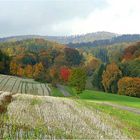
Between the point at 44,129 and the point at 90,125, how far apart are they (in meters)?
5.33

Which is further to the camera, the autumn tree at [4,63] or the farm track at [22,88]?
the autumn tree at [4,63]

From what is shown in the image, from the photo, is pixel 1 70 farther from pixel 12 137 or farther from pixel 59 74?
pixel 12 137

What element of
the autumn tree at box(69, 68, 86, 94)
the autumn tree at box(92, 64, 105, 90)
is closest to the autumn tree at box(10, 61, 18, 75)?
the autumn tree at box(92, 64, 105, 90)

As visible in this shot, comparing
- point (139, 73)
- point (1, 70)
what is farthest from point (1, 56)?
point (139, 73)

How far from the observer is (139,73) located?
14075 cm

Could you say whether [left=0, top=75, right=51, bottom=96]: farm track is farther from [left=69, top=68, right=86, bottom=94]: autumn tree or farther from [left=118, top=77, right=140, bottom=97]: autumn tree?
[left=118, top=77, right=140, bottom=97]: autumn tree

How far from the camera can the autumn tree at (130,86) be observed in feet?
423

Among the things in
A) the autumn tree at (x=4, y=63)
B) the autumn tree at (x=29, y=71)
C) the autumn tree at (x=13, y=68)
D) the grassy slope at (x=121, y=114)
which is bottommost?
the autumn tree at (x=29, y=71)

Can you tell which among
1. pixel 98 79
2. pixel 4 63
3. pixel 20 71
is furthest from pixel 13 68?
pixel 98 79

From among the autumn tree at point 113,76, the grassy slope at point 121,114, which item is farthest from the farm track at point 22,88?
the autumn tree at point 113,76

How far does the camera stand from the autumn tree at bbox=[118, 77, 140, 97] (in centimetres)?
12906

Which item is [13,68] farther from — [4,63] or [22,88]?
[22,88]

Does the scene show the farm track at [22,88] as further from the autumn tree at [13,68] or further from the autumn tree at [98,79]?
the autumn tree at [13,68]

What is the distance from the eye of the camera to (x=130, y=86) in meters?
130
